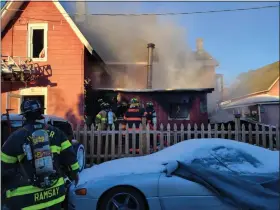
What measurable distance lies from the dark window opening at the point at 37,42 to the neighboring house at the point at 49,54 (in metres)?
0.05

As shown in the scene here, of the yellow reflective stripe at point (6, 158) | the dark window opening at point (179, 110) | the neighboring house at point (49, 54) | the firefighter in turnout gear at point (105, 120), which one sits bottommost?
the yellow reflective stripe at point (6, 158)

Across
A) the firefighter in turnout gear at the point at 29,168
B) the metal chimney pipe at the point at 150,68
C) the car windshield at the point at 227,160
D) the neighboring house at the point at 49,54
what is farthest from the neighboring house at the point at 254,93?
the firefighter in turnout gear at the point at 29,168

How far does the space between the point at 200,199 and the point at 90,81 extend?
972cm

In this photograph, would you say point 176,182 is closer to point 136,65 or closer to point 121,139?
point 121,139

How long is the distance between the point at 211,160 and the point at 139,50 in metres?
15.4

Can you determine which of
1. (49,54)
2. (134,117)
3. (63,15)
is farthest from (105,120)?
(63,15)

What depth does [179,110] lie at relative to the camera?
11.5 metres

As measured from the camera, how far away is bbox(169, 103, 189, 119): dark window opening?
1145 centimetres

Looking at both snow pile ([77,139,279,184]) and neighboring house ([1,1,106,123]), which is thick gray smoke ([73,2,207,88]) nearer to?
neighboring house ([1,1,106,123])

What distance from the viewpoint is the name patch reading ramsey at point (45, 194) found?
266 cm

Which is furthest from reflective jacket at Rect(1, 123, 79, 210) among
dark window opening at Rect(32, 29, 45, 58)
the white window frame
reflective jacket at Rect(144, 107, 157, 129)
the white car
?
dark window opening at Rect(32, 29, 45, 58)

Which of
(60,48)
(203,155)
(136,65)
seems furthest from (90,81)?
(203,155)

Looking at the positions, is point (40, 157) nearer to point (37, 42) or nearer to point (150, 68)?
point (37, 42)

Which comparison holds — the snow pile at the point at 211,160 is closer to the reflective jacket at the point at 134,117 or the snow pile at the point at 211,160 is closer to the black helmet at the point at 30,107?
the black helmet at the point at 30,107
